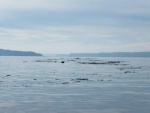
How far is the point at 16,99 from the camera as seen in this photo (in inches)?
1068

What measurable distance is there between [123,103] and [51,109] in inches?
262

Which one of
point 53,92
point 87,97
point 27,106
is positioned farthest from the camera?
point 53,92

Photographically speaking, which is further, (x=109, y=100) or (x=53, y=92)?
(x=53, y=92)

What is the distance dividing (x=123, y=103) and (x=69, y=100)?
504cm

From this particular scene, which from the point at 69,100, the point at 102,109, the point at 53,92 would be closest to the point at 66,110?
the point at 102,109

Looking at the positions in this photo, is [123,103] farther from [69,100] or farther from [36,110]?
[36,110]

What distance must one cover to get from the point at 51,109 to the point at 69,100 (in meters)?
4.41

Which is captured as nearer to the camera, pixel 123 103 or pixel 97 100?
pixel 123 103

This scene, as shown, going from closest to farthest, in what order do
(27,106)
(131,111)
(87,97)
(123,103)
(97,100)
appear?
(131,111), (27,106), (123,103), (97,100), (87,97)

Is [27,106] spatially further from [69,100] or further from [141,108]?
[141,108]

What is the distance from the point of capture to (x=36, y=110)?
21984 millimetres

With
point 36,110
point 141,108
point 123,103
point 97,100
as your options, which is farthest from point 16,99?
point 141,108

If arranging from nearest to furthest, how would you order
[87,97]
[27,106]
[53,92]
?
[27,106] < [87,97] < [53,92]

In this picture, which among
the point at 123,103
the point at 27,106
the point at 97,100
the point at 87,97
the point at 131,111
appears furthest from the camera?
the point at 87,97
